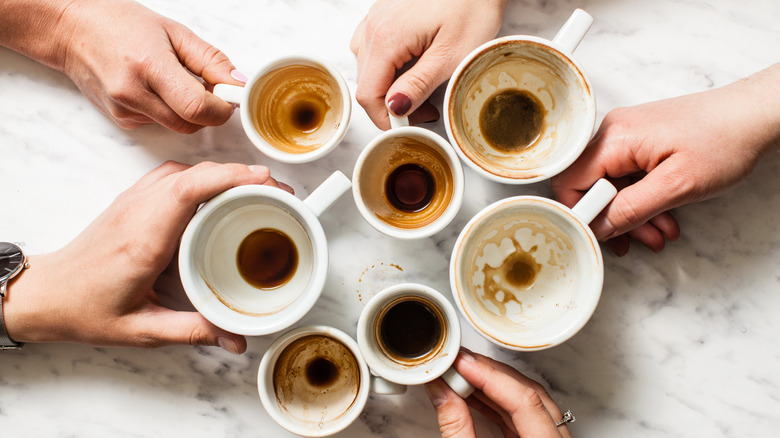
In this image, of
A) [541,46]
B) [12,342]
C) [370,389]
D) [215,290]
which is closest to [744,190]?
[541,46]

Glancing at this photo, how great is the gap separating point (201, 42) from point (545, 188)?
0.80 meters

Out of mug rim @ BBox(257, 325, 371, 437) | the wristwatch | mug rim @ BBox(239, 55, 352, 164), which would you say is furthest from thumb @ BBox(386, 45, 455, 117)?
the wristwatch

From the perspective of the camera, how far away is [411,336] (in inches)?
41.3

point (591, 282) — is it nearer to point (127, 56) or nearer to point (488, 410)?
point (488, 410)

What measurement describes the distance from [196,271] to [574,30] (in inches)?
32.7

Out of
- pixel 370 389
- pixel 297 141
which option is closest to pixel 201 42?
pixel 297 141

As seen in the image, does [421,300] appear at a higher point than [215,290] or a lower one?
lower

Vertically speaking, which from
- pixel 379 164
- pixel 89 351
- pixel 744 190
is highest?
pixel 379 164

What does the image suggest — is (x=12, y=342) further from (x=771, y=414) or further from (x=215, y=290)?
(x=771, y=414)

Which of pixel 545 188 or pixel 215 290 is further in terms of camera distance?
pixel 545 188

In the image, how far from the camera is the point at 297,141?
1.09 meters

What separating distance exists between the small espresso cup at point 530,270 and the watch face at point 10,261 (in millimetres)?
910

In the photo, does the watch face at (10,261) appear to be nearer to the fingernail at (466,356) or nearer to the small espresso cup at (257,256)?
the small espresso cup at (257,256)

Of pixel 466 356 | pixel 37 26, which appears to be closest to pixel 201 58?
pixel 37 26
